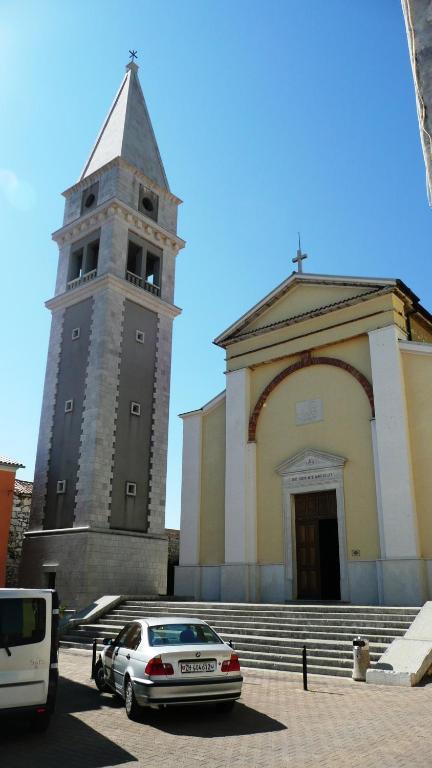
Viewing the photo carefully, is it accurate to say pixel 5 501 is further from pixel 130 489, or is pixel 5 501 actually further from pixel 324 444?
pixel 324 444

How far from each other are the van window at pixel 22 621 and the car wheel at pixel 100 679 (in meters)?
2.91

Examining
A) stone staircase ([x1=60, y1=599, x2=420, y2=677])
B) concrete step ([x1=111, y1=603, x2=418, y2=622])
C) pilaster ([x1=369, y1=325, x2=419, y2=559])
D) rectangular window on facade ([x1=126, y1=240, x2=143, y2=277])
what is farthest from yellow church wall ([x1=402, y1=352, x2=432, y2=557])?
rectangular window on facade ([x1=126, y1=240, x2=143, y2=277])

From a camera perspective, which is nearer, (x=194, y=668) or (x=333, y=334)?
(x=194, y=668)

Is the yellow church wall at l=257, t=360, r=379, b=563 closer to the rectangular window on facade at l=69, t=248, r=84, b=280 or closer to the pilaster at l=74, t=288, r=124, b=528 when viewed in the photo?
the pilaster at l=74, t=288, r=124, b=528

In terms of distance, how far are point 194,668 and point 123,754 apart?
5.58 ft

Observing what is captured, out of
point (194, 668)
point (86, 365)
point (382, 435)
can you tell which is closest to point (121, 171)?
point (86, 365)

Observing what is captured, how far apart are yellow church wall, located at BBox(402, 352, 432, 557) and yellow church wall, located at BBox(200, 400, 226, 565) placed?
6876 millimetres

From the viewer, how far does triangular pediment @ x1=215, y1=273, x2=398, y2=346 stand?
18141 mm

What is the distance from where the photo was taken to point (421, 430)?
15859 millimetres

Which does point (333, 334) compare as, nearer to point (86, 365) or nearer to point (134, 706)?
point (86, 365)

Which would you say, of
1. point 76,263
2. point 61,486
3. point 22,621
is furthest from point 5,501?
point 22,621

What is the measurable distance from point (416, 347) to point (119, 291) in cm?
1387

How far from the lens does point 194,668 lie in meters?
7.49

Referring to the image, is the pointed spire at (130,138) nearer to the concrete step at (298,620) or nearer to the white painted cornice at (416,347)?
the white painted cornice at (416,347)
